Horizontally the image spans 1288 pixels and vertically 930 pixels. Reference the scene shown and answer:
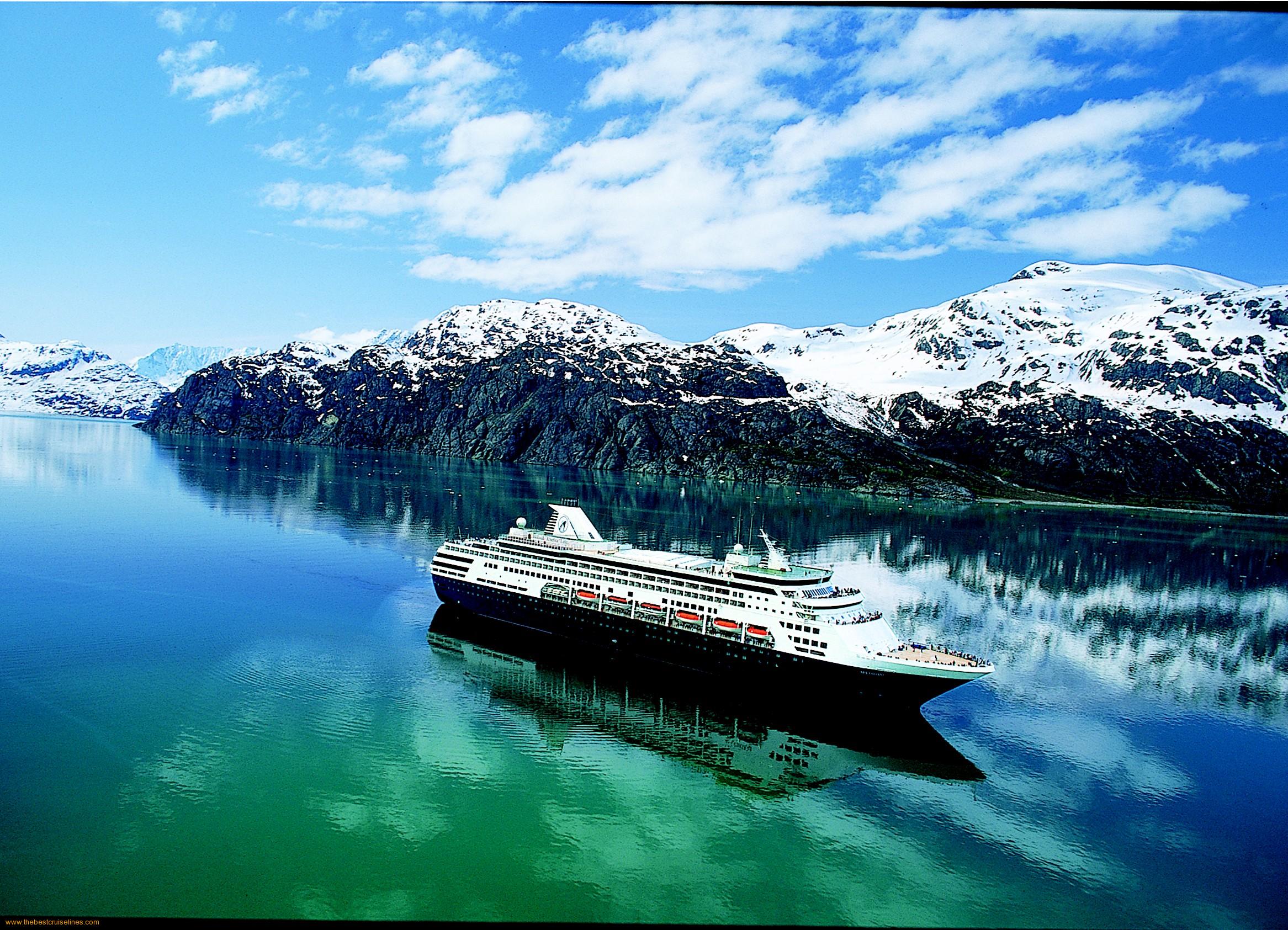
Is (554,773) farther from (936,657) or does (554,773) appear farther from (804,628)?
(936,657)

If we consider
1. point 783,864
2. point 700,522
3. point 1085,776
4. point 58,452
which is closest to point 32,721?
point 783,864

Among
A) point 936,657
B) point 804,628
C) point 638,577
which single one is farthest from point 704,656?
point 936,657

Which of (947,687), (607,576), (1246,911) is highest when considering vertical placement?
(607,576)

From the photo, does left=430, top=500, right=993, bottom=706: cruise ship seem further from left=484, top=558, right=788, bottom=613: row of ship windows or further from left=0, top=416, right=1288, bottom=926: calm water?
left=0, top=416, right=1288, bottom=926: calm water

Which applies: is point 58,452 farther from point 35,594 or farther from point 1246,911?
point 1246,911

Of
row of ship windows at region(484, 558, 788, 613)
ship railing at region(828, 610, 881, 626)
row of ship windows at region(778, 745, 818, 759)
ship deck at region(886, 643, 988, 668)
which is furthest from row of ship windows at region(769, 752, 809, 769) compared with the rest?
ship deck at region(886, 643, 988, 668)

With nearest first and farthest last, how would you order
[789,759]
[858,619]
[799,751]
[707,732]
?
1. [789,759]
2. [799,751]
3. [707,732]
4. [858,619]

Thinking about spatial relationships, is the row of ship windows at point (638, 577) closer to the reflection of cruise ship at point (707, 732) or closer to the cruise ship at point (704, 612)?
the cruise ship at point (704, 612)
